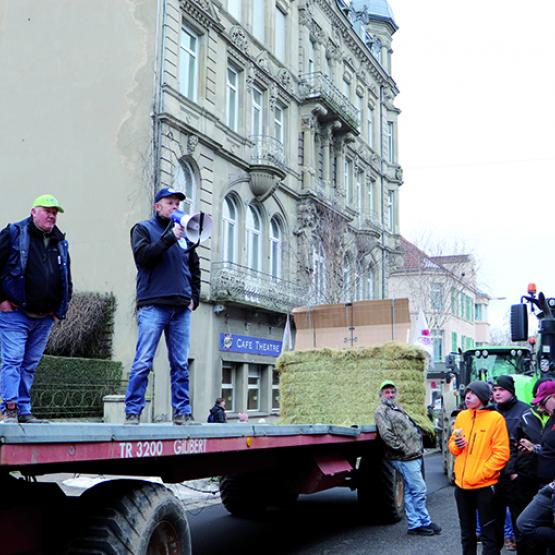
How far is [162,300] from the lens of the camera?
5.91m

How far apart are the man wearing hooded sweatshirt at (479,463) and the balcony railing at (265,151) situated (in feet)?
62.5

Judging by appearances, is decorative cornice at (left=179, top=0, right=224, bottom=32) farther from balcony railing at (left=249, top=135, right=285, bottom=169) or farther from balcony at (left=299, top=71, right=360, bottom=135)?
balcony at (left=299, top=71, right=360, bottom=135)

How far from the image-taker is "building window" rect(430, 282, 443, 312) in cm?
4216

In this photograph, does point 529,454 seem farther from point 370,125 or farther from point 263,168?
point 370,125

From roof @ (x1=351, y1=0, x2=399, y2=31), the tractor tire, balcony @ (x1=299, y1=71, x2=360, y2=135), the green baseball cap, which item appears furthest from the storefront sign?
roof @ (x1=351, y1=0, x2=399, y2=31)

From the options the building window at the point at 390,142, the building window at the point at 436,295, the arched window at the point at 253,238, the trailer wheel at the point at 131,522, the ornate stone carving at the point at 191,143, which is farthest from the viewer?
the building window at the point at 436,295

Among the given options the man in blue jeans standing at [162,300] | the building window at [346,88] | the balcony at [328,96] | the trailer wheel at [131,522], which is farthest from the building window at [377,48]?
the trailer wheel at [131,522]

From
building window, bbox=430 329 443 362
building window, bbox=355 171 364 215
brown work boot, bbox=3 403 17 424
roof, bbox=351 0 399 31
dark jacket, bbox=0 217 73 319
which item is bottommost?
brown work boot, bbox=3 403 17 424

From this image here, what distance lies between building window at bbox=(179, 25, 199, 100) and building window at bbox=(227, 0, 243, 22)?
242cm

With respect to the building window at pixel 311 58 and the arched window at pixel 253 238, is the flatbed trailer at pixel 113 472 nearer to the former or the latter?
the arched window at pixel 253 238

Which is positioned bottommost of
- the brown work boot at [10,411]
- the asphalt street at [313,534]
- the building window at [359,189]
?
the asphalt street at [313,534]

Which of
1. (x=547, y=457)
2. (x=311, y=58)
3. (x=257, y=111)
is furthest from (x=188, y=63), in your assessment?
(x=547, y=457)

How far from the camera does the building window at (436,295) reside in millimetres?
A: 42156

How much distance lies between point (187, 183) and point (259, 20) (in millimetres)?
8177
